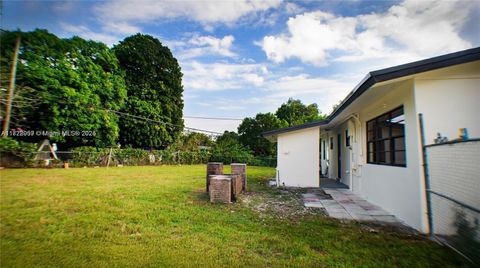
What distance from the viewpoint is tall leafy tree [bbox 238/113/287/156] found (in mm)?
25416

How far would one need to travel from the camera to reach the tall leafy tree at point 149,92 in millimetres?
19812

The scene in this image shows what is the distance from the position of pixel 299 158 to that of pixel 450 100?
5502mm

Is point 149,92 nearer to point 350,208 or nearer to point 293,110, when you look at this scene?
point 293,110

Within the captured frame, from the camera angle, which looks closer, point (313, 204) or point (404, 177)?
point (404, 177)

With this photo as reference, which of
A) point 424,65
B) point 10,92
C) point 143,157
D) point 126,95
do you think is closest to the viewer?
point 10,92

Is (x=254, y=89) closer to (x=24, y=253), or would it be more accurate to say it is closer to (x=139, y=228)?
(x=139, y=228)

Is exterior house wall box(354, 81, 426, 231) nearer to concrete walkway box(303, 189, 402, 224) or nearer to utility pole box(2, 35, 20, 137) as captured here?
concrete walkway box(303, 189, 402, 224)

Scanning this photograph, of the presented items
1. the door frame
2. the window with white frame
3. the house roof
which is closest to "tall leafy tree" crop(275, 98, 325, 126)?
the door frame

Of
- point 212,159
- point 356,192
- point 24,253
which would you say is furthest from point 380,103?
point 212,159

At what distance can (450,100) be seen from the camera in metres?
3.55

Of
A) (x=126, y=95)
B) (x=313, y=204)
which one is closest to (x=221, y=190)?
(x=313, y=204)

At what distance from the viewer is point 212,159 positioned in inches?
874

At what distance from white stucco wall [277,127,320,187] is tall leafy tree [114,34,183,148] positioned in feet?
49.4

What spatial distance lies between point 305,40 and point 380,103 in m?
2.39
